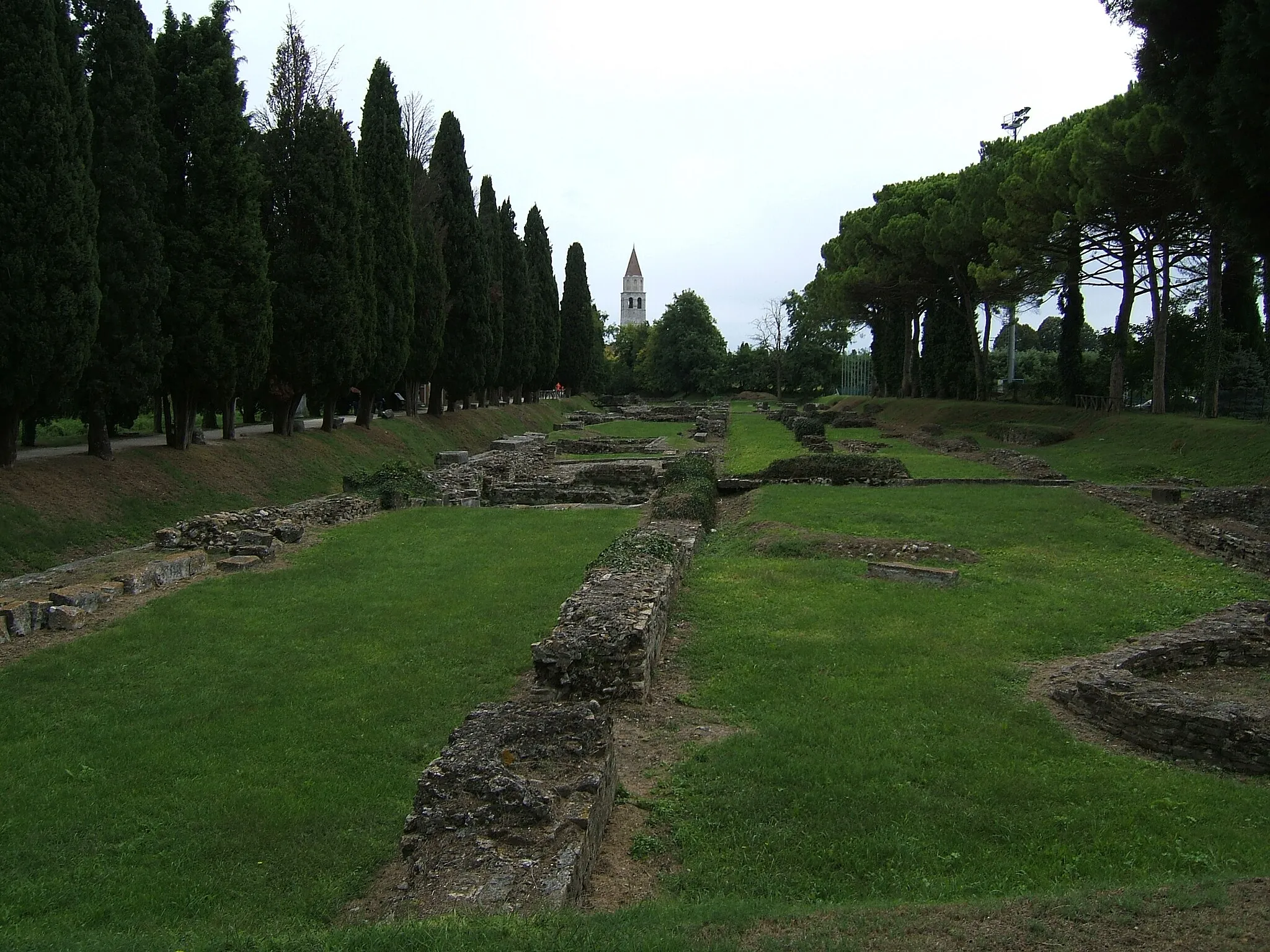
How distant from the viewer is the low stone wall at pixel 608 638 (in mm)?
7586

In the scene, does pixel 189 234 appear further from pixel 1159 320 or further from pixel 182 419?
pixel 1159 320

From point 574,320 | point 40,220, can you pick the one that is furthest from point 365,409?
point 574,320

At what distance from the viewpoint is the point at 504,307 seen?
45812 mm

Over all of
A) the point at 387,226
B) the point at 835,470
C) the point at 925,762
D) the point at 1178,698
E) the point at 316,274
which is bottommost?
the point at 925,762

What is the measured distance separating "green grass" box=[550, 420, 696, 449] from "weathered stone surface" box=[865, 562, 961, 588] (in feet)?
78.3

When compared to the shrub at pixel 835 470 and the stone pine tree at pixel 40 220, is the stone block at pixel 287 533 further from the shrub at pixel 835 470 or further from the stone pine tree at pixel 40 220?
the shrub at pixel 835 470

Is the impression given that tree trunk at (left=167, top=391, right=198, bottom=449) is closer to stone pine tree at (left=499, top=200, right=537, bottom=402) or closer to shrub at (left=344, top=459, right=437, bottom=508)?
shrub at (left=344, top=459, right=437, bottom=508)

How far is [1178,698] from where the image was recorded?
674 cm

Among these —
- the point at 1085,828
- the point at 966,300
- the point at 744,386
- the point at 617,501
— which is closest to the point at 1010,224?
the point at 966,300

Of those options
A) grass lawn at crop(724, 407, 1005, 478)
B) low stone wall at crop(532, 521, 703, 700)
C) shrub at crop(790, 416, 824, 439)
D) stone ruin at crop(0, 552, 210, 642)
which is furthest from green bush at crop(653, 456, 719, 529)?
shrub at crop(790, 416, 824, 439)

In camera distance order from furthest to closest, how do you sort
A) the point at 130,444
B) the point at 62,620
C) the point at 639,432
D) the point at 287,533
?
the point at 639,432
the point at 130,444
the point at 287,533
the point at 62,620

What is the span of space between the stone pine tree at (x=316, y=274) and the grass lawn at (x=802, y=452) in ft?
38.0

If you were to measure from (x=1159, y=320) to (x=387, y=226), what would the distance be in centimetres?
2572

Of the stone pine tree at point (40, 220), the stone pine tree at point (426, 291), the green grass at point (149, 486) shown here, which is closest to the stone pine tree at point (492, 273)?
the stone pine tree at point (426, 291)
